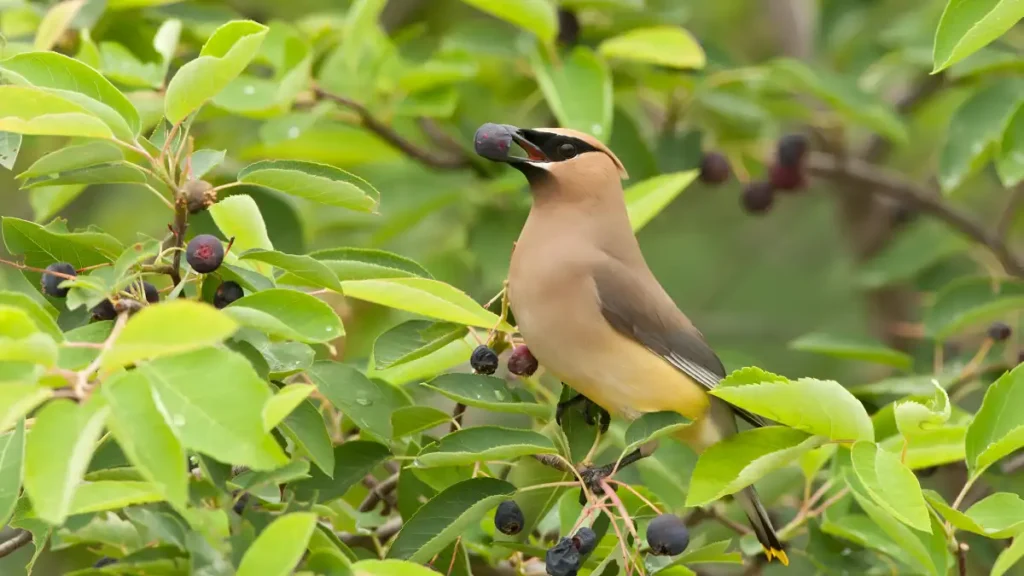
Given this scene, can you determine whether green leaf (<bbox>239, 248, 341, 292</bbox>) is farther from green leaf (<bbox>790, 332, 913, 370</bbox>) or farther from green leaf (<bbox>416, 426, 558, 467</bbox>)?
green leaf (<bbox>790, 332, 913, 370</bbox>)

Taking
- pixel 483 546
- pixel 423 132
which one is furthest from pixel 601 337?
pixel 423 132

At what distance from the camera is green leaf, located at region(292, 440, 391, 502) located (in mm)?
2615

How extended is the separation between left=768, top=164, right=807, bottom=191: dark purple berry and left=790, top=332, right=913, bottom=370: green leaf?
1.17 meters

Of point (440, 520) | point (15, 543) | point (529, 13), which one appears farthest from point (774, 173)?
point (15, 543)

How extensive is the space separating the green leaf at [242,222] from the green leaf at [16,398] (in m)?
0.88

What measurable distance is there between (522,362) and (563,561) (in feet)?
2.31

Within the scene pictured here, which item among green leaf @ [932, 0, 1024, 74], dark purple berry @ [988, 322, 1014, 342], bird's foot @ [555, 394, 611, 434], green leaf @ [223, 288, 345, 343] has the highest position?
green leaf @ [932, 0, 1024, 74]

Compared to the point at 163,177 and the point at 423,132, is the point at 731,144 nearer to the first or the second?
the point at 423,132

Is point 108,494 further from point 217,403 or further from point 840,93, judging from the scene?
point 840,93

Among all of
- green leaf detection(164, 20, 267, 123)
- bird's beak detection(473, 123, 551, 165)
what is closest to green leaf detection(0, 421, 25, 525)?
green leaf detection(164, 20, 267, 123)

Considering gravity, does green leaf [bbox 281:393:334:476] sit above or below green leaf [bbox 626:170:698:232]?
above

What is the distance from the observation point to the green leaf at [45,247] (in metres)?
2.51

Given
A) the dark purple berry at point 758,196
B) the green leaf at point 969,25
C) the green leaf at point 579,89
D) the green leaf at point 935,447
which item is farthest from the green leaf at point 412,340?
the dark purple berry at point 758,196

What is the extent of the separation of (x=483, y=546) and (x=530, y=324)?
1.69 feet
